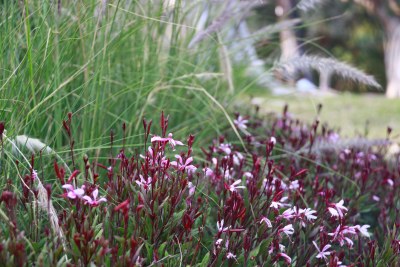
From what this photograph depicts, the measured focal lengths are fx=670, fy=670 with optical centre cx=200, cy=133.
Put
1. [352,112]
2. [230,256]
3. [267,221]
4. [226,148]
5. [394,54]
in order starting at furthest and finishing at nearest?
[394,54], [352,112], [226,148], [267,221], [230,256]

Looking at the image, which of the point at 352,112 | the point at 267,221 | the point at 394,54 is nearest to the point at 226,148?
the point at 267,221

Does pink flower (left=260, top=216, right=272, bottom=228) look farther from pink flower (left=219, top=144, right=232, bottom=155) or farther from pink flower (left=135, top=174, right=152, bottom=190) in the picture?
pink flower (left=219, top=144, right=232, bottom=155)

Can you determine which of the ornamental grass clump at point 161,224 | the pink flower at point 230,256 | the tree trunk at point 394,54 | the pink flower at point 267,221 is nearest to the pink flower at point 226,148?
→ the ornamental grass clump at point 161,224

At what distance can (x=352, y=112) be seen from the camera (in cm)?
1017

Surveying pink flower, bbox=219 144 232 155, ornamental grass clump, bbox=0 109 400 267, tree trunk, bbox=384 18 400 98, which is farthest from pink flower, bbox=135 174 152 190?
tree trunk, bbox=384 18 400 98

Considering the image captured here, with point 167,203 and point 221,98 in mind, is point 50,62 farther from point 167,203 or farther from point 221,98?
point 221,98

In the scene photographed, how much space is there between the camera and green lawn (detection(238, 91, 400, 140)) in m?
8.09

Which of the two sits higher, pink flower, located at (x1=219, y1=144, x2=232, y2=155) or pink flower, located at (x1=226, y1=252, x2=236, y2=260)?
pink flower, located at (x1=219, y1=144, x2=232, y2=155)

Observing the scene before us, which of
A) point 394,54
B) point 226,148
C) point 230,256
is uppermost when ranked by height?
point 226,148

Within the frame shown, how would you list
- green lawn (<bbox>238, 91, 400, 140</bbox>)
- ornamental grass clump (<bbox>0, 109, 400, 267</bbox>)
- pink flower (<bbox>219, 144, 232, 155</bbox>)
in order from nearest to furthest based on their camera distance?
1. ornamental grass clump (<bbox>0, 109, 400, 267</bbox>)
2. pink flower (<bbox>219, 144, 232, 155</bbox>)
3. green lawn (<bbox>238, 91, 400, 140</bbox>)

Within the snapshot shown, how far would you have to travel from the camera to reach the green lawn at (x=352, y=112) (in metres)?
8.09

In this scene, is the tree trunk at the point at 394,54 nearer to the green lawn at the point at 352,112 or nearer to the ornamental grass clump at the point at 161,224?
the green lawn at the point at 352,112

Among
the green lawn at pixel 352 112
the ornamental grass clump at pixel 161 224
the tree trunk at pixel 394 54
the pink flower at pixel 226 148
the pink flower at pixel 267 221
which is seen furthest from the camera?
the tree trunk at pixel 394 54

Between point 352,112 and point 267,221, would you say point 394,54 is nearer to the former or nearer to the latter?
point 352,112
